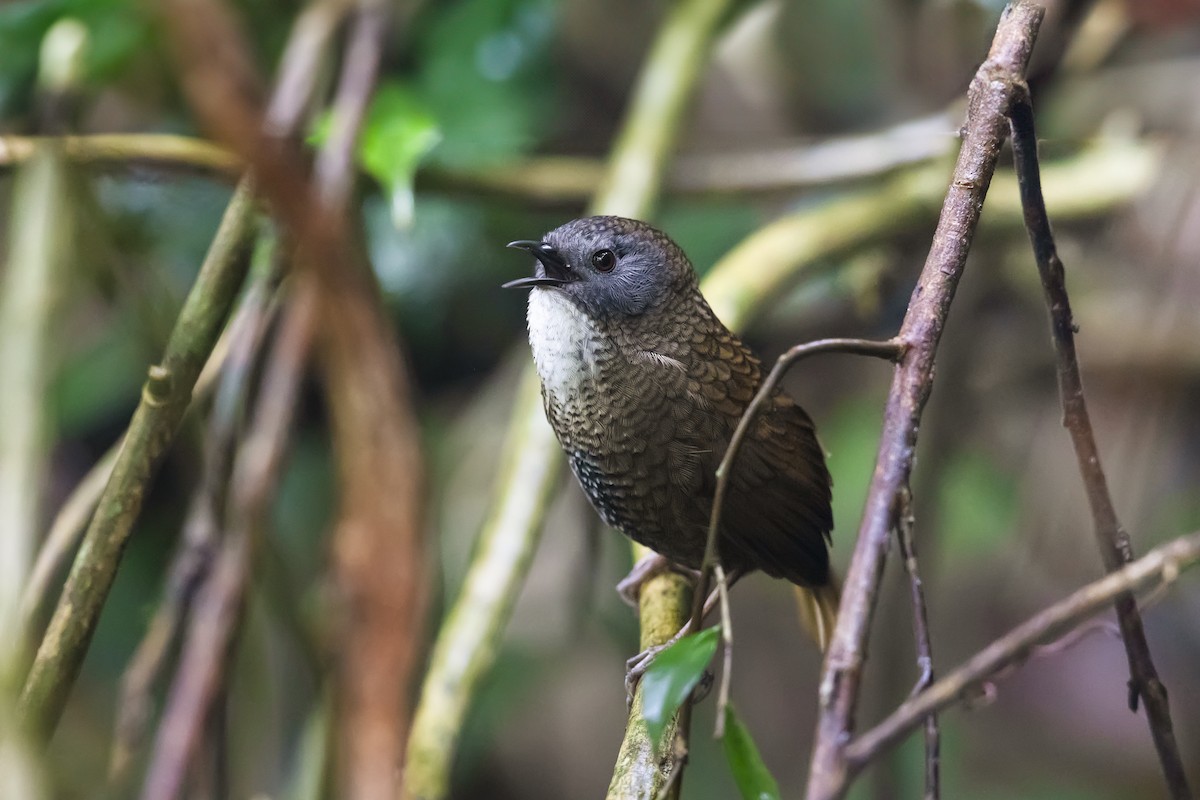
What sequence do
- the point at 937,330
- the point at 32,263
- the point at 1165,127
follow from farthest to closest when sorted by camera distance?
the point at 1165,127 < the point at 32,263 < the point at 937,330

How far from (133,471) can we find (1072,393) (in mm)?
1287

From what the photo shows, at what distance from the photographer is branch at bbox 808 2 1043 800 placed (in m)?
1.04

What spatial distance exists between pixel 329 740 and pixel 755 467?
94 cm

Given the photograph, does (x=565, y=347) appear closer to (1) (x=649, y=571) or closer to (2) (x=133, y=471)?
(1) (x=649, y=571)

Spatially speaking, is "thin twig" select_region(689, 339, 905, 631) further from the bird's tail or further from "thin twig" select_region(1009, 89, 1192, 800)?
the bird's tail

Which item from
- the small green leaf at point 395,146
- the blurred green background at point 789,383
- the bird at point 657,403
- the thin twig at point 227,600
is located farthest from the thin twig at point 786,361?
the blurred green background at point 789,383

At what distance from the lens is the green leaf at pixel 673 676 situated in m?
1.20

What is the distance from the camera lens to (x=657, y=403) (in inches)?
82.1

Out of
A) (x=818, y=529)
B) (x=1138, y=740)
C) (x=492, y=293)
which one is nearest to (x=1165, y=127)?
(x=1138, y=740)

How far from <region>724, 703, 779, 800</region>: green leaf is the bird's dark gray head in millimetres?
995

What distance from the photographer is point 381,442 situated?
1.15m

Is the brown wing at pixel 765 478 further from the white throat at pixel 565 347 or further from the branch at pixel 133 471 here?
the branch at pixel 133 471

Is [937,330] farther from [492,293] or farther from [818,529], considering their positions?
[492,293]

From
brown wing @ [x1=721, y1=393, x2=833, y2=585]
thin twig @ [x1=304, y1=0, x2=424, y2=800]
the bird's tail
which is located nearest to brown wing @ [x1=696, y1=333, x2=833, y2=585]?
brown wing @ [x1=721, y1=393, x2=833, y2=585]
